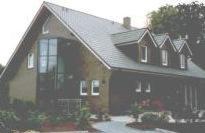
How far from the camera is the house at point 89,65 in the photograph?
106 feet

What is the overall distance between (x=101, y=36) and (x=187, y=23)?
74.6 ft

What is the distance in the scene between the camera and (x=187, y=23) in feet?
183

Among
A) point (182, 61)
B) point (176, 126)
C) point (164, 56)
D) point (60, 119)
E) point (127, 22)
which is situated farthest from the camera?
point (127, 22)

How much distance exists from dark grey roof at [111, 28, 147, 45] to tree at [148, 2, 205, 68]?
20212 millimetres

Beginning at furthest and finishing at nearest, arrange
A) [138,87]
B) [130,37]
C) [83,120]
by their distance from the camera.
Result: [130,37] → [138,87] → [83,120]

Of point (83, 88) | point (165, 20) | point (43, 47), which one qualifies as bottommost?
point (83, 88)

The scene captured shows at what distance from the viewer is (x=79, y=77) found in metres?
33.9

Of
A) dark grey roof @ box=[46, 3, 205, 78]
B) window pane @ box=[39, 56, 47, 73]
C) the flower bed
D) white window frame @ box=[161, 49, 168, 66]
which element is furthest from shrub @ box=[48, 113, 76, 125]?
white window frame @ box=[161, 49, 168, 66]

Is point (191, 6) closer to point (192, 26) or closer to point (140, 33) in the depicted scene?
point (192, 26)

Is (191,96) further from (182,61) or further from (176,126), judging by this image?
(176,126)

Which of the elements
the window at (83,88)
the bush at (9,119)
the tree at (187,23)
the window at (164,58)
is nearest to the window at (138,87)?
the window at (83,88)

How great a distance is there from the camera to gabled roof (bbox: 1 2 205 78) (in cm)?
3212

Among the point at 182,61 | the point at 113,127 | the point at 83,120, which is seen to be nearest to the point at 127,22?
the point at 182,61

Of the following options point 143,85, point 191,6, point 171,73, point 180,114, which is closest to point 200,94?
point 171,73
